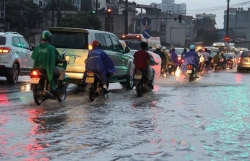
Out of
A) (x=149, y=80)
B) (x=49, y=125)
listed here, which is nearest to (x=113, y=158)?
(x=49, y=125)

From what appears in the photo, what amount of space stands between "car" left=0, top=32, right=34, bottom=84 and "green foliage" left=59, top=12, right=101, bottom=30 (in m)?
51.0

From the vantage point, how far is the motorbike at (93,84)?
43.4ft

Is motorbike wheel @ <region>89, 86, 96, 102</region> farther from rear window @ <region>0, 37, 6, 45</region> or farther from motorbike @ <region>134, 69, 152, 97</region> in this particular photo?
rear window @ <region>0, 37, 6, 45</region>

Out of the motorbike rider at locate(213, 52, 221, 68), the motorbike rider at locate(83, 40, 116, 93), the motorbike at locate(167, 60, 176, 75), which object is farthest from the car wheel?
the motorbike rider at locate(213, 52, 221, 68)

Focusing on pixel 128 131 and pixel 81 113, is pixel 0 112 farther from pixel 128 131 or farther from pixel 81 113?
pixel 128 131

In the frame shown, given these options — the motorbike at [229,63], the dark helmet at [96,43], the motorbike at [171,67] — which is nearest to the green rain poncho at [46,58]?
the dark helmet at [96,43]

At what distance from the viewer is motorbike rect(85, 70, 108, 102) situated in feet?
43.4

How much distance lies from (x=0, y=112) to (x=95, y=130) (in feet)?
9.19

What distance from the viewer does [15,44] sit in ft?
61.3

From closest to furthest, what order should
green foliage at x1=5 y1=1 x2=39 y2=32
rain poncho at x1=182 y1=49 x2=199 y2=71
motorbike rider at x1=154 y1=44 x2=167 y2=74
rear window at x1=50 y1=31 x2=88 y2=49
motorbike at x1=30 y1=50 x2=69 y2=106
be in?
1. motorbike at x1=30 y1=50 x2=69 y2=106
2. rear window at x1=50 y1=31 x2=88 y2=49
3. rain poncho at x1=182 y1=49 x2=199 y2=71
4. motorbike rider at x1=154 y1=44 x2=167 y2=74
5. green foliage at x1=5 y1=1 x2=39 y2=32

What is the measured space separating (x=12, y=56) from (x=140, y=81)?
5.17 m

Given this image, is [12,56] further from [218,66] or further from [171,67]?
[218,66]

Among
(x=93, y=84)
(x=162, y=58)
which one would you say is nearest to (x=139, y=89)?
(x=93, y=84)

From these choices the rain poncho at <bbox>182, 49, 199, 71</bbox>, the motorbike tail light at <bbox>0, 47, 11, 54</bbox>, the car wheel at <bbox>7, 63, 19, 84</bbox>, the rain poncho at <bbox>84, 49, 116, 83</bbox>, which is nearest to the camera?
the rain poncho at <bbox>84, 49, 116, 83</bbox>
